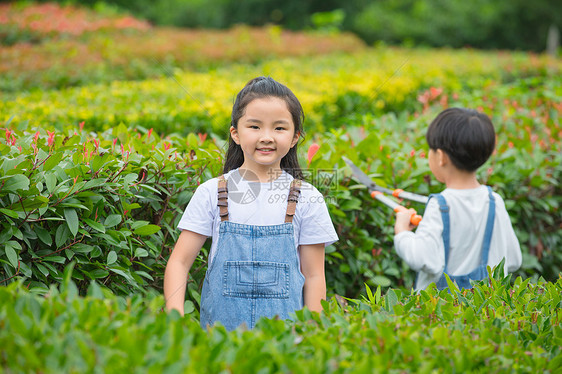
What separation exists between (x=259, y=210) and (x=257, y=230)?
0.10m

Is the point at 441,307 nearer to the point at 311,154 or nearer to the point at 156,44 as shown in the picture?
the point at 311,154

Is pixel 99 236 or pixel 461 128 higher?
pixel 461 128

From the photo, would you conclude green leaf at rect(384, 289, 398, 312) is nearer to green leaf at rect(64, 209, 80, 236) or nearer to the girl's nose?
the girl's nose

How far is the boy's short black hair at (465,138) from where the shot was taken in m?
2.71

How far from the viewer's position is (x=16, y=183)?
6.63ft

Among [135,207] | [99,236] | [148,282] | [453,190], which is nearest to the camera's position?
[99,236]

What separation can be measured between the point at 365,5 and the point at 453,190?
2522 cm

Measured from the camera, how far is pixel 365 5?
86.0 feet

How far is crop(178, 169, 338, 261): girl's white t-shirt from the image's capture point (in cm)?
221

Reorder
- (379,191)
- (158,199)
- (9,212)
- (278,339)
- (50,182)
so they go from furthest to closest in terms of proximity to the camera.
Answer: (379,191), (158,199), (50,182), (9,212), (278,339)

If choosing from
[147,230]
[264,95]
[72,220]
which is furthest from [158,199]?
[264,95]

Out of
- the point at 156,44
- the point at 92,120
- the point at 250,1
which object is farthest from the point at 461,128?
the point at 250,1

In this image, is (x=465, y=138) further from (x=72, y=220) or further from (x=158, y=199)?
(x=72, y=220)

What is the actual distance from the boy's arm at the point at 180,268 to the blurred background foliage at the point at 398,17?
19916 mm
